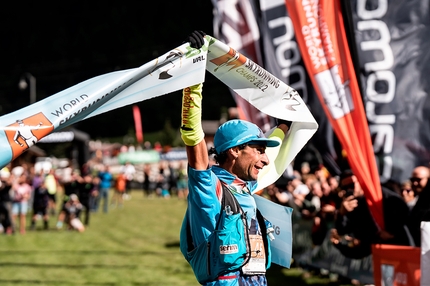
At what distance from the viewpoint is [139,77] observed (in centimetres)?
440

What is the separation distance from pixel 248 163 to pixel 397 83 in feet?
14.5

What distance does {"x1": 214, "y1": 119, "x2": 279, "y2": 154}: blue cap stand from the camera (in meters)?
4.45

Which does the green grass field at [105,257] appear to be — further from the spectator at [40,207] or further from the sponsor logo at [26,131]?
the sponsor logo at [26,131]

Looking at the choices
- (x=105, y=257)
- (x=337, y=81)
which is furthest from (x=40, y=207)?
(x=337, y=81)

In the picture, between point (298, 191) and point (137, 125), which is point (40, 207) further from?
point (137, 125)

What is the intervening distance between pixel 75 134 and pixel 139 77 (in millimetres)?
35357

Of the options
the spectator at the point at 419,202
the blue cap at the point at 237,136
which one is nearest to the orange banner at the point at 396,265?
the spectator at the point at 419,202

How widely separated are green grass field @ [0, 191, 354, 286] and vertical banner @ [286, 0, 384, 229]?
4439mm

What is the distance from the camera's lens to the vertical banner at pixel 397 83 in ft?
27.2

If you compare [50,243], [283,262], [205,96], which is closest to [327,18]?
[283,262]

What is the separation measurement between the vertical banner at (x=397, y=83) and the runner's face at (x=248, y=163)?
4.09 metres

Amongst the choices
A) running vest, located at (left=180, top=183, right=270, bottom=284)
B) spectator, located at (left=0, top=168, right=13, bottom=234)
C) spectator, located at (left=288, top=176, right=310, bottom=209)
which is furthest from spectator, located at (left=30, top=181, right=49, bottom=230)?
running vest, located at (left=180, top=183, right=270, bottom=284)

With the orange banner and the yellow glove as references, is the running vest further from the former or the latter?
the orange banner

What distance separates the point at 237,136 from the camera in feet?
14.6
